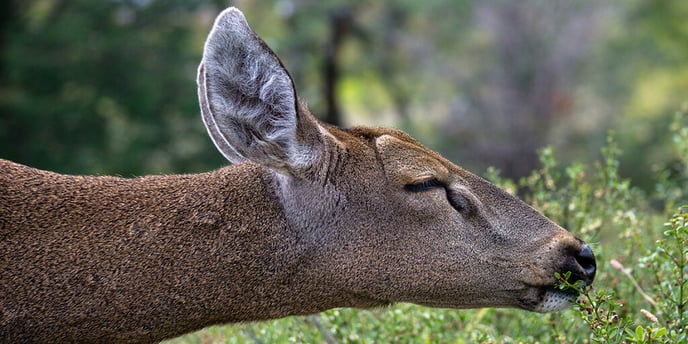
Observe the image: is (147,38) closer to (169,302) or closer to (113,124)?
(113,124)

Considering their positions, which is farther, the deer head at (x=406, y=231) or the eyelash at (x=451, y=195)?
the eyelash at (x=451, y=195)

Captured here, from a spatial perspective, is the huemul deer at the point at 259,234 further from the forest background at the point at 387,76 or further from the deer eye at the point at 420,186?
the forest background at the point at 387,76

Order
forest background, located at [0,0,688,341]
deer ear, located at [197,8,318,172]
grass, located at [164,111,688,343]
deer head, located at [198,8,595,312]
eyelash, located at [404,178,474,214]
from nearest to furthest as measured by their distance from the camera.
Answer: deer ear, located at [197,8,318,172] → deer head, located at [198,8,595,312] → eyelash, located at [404,178,474,214] → grass, located at [164,111,688,343] → forest background, located at [0,0,688,341]

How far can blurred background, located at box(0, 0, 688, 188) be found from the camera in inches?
532

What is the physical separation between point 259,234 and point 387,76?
53.6 feet

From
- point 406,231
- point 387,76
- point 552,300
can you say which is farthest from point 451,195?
point 387,76

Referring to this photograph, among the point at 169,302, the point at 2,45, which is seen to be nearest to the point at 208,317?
the point at 169,302

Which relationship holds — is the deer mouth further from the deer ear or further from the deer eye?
the deer ear

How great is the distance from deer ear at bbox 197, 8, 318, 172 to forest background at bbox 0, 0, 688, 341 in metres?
8.61

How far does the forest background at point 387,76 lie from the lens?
44.3 feet

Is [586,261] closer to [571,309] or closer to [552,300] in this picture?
[552,300]

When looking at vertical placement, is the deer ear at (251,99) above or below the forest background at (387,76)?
below

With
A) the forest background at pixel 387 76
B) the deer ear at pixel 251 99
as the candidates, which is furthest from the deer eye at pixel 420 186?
the forest background at pixel 387 76

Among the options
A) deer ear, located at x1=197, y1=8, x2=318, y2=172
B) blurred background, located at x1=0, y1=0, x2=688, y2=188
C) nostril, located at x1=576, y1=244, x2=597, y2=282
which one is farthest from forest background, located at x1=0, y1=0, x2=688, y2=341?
deer ear, located at x1=197, y1=8, x2=318, y2=172
